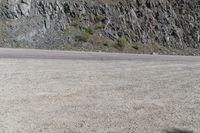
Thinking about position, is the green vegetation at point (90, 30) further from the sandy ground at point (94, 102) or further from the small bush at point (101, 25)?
the sandy ground at point (94, 102)

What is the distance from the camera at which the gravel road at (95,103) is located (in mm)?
10062

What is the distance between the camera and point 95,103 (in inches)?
506

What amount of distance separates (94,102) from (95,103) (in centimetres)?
16

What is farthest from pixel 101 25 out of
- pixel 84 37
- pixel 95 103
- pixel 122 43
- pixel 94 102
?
pixel 95 103

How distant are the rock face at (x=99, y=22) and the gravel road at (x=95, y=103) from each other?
22.7m

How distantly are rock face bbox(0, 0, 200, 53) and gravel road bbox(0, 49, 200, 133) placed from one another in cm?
2274

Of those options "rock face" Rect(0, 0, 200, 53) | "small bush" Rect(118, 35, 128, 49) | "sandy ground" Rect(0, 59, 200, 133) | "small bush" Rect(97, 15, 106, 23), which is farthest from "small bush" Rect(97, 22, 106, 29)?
"sandy ground" Rect(0, 59, 200, 133)

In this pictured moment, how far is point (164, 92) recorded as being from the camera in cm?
1588

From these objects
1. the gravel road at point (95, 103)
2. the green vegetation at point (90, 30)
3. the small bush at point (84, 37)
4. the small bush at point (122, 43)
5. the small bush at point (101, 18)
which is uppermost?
the small bush at point (101, 18)

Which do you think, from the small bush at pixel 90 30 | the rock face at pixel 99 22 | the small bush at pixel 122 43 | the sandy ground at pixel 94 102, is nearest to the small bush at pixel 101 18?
the rock face at pixel 99 22

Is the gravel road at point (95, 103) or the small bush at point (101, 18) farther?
the small bush at point (101, 18)

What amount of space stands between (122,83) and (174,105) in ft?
15.8

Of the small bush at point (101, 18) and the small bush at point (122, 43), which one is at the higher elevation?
the small bush at point (101, 18)

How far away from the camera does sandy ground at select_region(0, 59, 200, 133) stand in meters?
10.1
